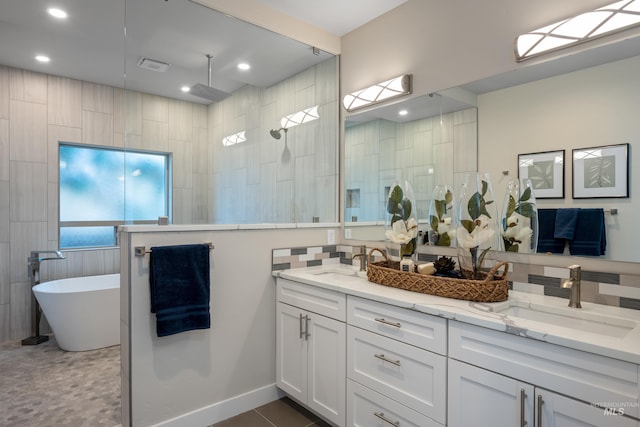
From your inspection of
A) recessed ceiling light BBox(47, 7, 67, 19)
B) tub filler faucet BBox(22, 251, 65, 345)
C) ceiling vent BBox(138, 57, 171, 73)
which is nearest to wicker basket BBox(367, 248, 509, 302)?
ceiling vent BBox(138, 57, 171, 73)

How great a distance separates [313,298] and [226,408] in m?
0.89

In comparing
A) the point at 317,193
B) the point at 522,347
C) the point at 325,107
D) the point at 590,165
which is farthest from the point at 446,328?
the point at 325,107

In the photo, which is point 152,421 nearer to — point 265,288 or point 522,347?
point 265,288

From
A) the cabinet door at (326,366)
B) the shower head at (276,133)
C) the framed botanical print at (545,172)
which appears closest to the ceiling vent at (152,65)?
the shower head at (276,133)

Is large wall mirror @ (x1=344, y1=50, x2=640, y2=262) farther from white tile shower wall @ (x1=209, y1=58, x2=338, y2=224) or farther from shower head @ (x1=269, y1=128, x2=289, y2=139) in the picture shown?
shower head @ (x1=269, y1=128, x2=289, y2=139)

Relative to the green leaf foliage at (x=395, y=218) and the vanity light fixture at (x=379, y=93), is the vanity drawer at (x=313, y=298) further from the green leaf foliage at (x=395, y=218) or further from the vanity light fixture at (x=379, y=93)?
Answer: the vanity light fixture at (x=379, y=93)

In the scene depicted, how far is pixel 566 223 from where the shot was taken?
61.7 inches

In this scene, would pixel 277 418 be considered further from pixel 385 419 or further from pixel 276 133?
pixel 276 133

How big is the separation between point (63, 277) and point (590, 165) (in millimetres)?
4479

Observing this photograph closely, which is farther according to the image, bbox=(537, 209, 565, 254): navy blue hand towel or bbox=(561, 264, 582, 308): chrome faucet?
bbox=(537, 209, 565, 254): navy blue hand towel

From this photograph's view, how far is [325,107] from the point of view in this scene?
9.16ft

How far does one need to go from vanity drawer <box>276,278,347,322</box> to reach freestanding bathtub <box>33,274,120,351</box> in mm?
1926

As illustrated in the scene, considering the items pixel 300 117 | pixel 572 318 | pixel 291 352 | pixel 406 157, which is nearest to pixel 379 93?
pixel 406 157

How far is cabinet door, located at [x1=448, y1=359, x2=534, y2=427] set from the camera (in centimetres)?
114
